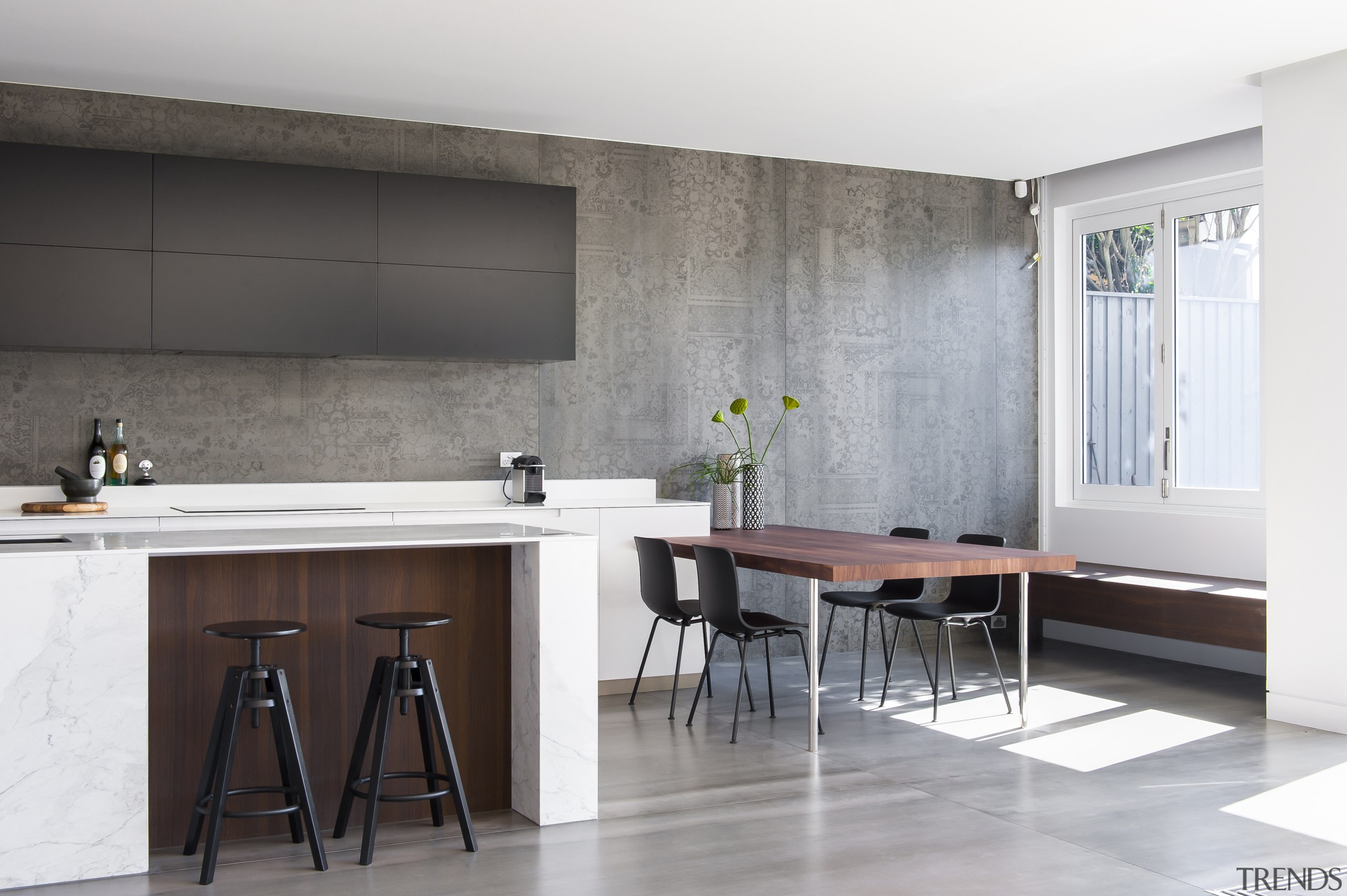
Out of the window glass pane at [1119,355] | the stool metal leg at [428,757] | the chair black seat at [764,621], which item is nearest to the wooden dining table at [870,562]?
the chair black seat at [764,621]

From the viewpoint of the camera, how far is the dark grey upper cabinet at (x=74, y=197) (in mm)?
4898

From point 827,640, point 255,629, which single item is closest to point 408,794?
point 255,629

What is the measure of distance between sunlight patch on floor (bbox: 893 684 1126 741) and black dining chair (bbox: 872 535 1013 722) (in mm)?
49

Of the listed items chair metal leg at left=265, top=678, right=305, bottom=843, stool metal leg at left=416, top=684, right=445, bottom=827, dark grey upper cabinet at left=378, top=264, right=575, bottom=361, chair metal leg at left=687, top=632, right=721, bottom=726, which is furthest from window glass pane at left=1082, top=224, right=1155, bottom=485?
chair metal leg at left=265, top=678, right=305, bottom=843

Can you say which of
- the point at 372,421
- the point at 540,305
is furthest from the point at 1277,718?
the point at 372,421

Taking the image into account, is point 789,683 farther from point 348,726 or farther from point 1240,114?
point 1240,114

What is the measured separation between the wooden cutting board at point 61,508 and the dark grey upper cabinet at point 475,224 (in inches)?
67.3

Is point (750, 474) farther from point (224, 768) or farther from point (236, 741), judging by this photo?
point (224, 768)

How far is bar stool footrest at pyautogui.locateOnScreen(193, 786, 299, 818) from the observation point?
3.16 metres

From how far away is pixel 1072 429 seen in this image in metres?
7.50

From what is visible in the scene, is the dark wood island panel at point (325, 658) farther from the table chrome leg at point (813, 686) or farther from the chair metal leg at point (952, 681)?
the chair metal leg at point (952, 681)

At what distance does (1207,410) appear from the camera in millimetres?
6598

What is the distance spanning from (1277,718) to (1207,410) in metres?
2.08

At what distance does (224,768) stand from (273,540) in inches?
25.9
